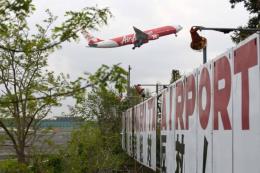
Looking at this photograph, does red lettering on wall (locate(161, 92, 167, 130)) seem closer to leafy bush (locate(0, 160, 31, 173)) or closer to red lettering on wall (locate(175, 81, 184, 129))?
red lettering on wall (locate(175, 81, 184, 129))

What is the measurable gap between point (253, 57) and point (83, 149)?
12.1m

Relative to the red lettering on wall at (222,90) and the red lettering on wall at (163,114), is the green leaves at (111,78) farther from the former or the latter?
the red lettering on wall at (163,114)

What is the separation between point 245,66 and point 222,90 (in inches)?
31.4

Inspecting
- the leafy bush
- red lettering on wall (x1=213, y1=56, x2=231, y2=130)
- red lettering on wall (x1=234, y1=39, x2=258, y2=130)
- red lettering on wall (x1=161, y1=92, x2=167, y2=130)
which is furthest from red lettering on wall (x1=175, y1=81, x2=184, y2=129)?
red lettering on wall (x1=234, y1=39, x2=258, y2=130)

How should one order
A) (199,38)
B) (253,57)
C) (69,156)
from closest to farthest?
1. (253,57)
2. (199,38)
3. (69,156)

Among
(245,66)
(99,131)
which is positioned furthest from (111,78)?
(99,131)

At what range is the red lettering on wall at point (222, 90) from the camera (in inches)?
211

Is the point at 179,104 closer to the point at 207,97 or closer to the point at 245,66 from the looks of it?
the point at 207,97

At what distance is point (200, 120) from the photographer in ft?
21.4

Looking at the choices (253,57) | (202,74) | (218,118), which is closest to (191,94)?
(202,74)

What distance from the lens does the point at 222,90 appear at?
5.59 meters

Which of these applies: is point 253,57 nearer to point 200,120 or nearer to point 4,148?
point 200,120

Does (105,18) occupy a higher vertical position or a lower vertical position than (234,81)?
higher

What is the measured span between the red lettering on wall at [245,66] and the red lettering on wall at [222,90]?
0.35 meters
